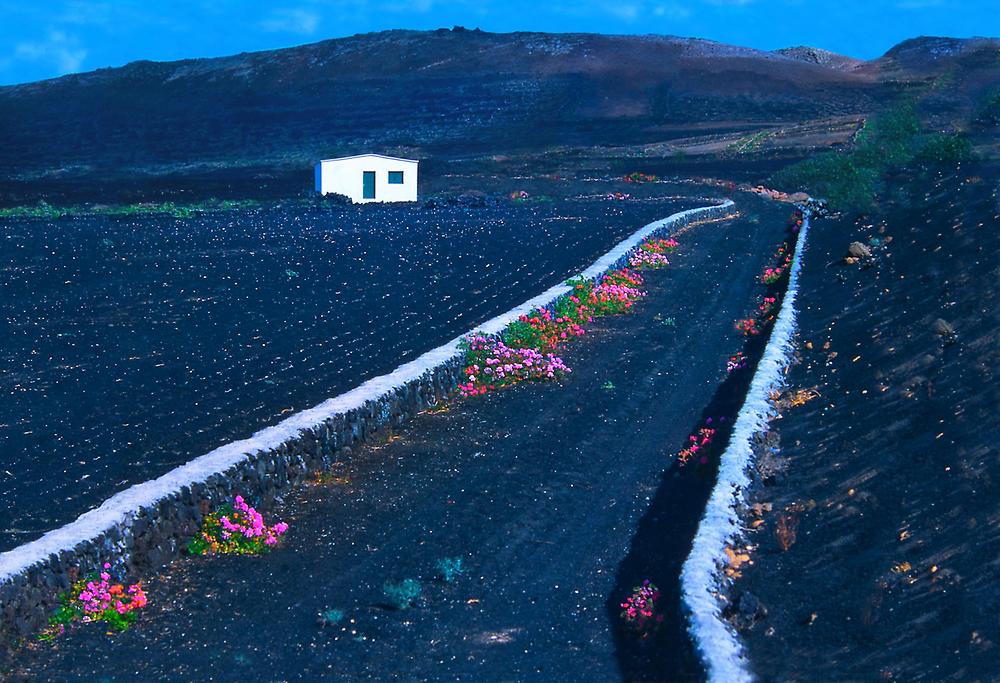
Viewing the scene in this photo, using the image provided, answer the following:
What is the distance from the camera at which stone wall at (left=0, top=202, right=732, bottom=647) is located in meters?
7.19

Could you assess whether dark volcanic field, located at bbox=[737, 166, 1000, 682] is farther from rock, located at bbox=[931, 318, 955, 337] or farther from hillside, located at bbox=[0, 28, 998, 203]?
hillside, located at bbox=[0, 28, 998, 203]

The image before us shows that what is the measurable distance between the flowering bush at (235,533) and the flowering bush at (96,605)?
955 millimetres

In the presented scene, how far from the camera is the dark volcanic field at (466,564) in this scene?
697 cm

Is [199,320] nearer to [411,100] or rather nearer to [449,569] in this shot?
[449,569]

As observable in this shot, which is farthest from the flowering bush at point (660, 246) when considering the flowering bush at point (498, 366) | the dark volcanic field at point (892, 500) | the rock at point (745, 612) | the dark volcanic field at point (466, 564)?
the rock at point (745, 612)

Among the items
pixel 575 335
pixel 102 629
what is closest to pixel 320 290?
pixel 575 335

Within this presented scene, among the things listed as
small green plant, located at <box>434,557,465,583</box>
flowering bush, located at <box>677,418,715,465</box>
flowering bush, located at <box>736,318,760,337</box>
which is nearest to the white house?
flowering bush, located at <box>736,318,760,337</box>

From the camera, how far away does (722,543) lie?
8391mm

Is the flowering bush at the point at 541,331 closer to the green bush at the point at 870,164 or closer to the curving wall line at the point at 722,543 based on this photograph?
the curving wall line at the point at 722,543

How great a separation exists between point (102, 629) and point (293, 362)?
707 centimetres

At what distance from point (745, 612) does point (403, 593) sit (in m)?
2.51

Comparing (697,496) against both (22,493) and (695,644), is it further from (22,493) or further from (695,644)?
(22,493)

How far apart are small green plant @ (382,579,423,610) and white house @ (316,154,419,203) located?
152ft

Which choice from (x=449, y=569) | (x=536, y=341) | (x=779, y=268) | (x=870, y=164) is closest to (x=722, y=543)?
(x=449, y=569)
